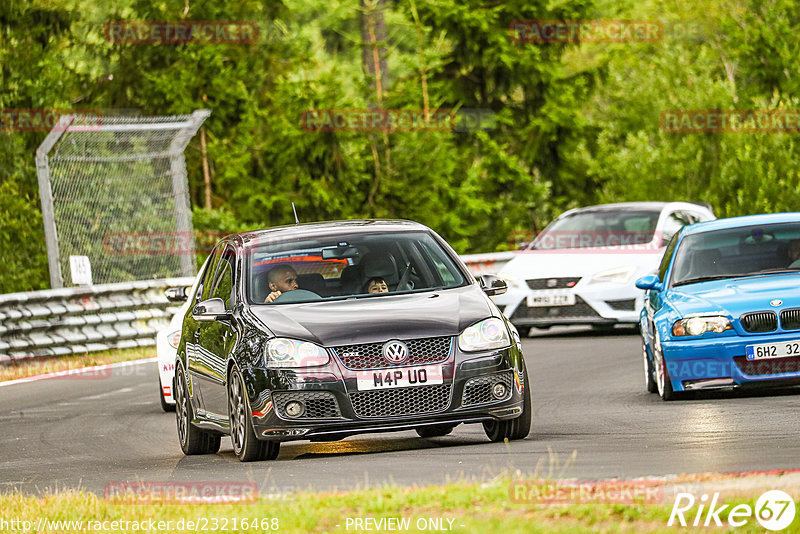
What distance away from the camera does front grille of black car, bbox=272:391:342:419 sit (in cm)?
972

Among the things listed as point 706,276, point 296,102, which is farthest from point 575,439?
point 296,102

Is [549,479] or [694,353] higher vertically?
[549,479]

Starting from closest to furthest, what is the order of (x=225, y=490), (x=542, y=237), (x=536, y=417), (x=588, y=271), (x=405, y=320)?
(x=225, y=490) < (x=405, y=320) < (x=536, y=417) < (x=588, y=271) < (x=542, y=237)

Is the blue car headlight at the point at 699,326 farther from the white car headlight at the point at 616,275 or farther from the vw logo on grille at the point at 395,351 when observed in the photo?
the white car headlight at the point at 616,275

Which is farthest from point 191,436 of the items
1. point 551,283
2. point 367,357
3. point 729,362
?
point 551,283

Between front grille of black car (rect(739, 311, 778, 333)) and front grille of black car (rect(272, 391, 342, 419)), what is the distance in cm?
393

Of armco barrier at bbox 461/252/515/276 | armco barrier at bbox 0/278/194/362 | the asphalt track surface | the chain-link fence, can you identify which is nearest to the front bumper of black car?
the asphalt track surface

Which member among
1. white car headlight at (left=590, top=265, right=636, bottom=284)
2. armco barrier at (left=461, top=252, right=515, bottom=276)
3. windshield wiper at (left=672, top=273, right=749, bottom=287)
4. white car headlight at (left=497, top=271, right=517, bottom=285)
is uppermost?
windshield wiper at (left=672, top=273, right=749, bottom=287)

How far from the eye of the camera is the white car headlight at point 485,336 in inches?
389

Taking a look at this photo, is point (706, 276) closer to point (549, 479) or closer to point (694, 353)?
point (694, 353)

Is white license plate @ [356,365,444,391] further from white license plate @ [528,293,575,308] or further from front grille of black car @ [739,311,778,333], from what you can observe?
white license plate @ [528,293,575,308]

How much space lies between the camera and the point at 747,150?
31.6 m

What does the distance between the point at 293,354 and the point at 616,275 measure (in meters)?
11.5

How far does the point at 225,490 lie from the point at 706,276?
6120 mm
